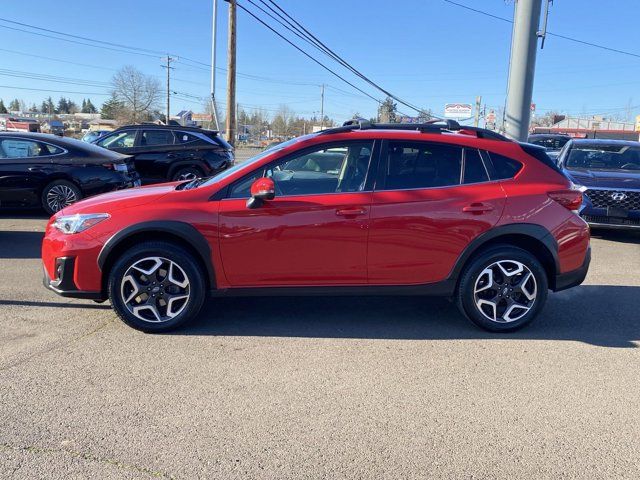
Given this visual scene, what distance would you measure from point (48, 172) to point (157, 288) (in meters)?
6.22

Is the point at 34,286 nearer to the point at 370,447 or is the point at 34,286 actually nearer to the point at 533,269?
the point at 370,447

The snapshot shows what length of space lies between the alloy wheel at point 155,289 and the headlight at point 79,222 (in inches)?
18.4

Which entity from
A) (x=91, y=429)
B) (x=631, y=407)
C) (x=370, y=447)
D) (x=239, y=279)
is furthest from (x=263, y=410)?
(x=631, y=407)

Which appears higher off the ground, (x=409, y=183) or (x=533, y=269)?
(x=409, y=183)

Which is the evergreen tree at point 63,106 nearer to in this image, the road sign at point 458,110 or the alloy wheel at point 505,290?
the road sign at point 458,110

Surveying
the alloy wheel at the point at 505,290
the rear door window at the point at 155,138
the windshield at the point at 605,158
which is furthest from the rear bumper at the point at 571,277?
the rear door window at the point at 155,138

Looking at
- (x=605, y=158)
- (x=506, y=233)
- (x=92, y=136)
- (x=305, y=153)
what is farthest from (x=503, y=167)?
(x=92, y=136)

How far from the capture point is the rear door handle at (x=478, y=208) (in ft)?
14.5

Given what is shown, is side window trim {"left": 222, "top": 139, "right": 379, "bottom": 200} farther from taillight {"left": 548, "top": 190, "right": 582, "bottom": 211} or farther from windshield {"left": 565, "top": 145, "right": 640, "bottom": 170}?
windshield {"left": 565, "top": 145, "right": 640, "bottom": 170}

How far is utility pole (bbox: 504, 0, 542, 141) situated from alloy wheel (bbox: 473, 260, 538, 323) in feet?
32.3

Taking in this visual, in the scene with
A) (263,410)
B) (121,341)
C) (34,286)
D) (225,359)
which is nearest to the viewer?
(263,410)

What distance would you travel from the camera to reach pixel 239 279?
4387mm

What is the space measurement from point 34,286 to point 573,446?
5.23m

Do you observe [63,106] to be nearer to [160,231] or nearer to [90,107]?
[90,107]
